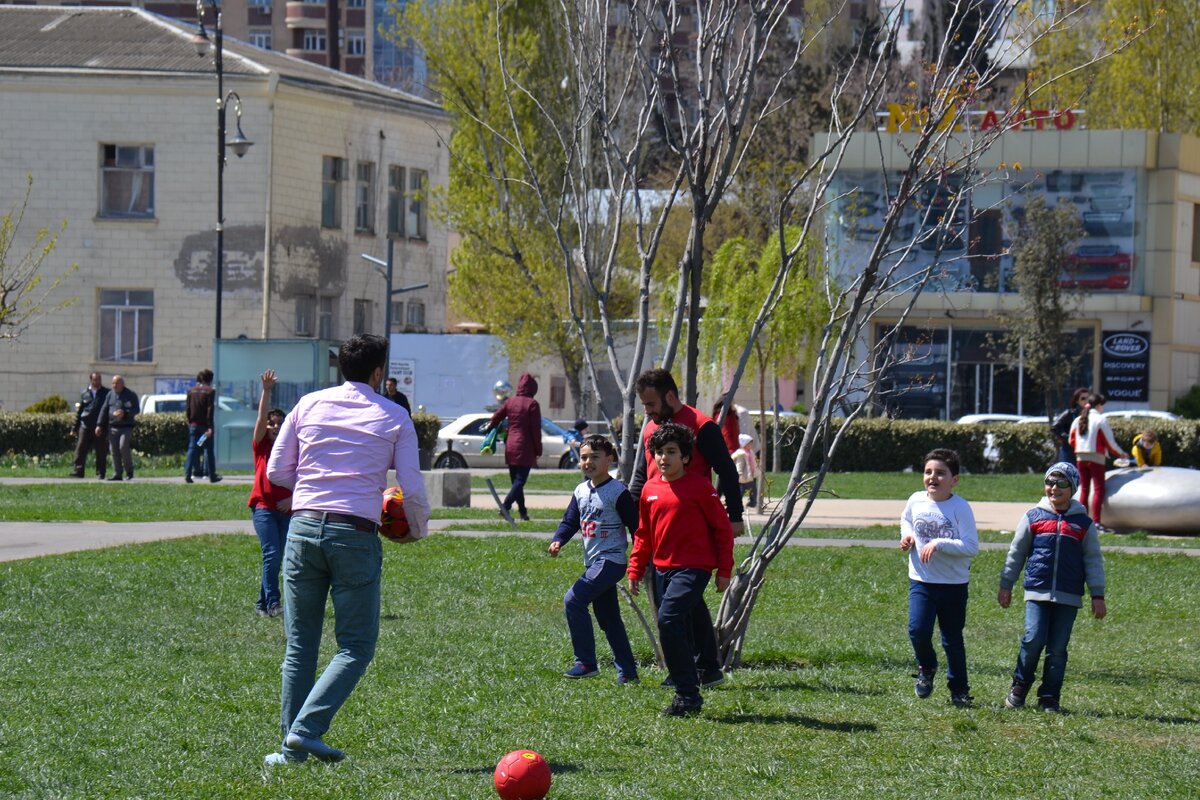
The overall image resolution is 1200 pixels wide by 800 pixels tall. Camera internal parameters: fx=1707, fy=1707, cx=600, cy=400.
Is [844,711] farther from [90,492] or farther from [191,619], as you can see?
[90,492]

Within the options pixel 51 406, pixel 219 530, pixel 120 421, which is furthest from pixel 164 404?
pixel 219 530

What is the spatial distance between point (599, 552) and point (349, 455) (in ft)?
8.69

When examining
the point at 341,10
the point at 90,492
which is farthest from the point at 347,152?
the point at 341,10

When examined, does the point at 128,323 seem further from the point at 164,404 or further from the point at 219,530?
the point at 219,530

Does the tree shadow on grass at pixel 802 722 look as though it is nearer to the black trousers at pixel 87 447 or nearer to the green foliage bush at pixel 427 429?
the black trousers at pixel 87 447

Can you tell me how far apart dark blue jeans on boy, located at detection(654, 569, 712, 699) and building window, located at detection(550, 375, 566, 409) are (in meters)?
39.3

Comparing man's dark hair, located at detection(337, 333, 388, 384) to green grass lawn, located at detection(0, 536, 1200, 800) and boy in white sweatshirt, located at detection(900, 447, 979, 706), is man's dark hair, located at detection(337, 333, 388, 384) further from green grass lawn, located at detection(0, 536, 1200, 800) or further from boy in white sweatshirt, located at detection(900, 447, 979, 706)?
boy in white sweatshirt, located at detection(900, 447, 979, 706)

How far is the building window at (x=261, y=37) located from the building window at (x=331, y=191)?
53.9 m

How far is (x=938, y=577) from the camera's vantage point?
861 cm

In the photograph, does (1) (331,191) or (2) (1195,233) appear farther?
(2) (1195,233)

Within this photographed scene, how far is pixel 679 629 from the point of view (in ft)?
26.6

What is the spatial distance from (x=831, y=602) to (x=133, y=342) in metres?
32.8

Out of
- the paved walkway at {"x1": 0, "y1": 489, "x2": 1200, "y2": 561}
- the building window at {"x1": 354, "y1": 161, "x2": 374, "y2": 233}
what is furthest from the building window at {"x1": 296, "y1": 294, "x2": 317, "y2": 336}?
the paved walkway at {"x1": 0, "y1": 489, "x2": 1200, "y2": 561}

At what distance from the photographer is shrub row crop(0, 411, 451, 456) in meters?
33.8
